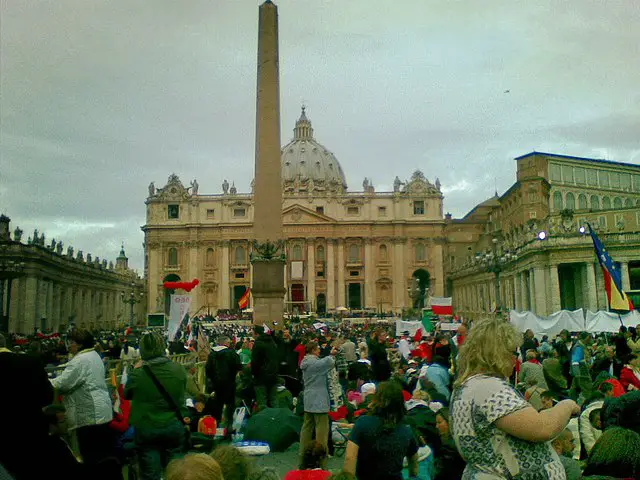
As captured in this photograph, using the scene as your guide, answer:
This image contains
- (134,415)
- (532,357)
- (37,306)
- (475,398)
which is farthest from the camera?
(37,306)

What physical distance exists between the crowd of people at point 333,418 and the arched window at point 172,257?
7029 centimetres

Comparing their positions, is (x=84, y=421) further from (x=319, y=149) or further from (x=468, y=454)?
(x=319, y=149)

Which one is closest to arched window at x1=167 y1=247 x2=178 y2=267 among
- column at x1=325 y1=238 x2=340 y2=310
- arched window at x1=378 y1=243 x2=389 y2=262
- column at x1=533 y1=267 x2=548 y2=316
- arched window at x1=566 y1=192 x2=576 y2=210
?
column at x1=325 y1=238 x2=340 y2=310

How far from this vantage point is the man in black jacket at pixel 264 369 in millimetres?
9812

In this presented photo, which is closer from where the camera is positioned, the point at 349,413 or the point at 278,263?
the point at 349,413

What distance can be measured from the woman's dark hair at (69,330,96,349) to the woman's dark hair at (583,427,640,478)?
4.16 meters

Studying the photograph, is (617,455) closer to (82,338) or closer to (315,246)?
(82,338)

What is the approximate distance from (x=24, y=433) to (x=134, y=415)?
2325 mm

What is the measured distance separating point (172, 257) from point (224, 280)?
24.7ft

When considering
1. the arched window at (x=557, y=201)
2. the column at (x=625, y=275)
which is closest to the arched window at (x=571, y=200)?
the arched window at (x=557, y=201)

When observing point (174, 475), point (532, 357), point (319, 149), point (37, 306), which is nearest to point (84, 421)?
point (174, 475)

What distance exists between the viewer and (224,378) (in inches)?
372

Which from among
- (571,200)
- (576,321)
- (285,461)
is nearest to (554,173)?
(571,200)

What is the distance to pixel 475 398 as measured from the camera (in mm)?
2881
